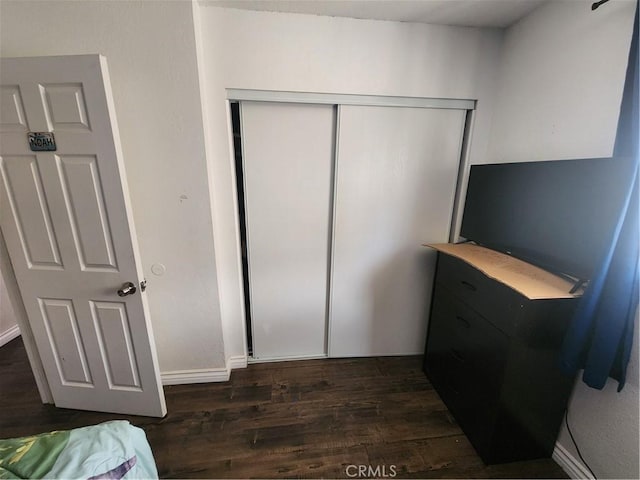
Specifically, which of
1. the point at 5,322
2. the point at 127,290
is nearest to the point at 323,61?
the point at 127,290

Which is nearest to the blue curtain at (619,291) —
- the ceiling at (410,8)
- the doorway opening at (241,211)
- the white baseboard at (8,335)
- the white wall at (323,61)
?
the ceiling at (410,8)

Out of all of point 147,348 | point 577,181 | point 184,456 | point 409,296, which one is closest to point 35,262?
point 147,348

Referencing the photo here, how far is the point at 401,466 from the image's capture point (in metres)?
1.30

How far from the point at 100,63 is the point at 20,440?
56.3 inches

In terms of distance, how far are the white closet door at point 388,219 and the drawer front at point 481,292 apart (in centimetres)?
32

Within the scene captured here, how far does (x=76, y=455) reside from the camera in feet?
2.38

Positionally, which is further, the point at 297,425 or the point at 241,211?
the point at 241,211

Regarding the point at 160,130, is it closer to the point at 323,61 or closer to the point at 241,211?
the point at 241,211

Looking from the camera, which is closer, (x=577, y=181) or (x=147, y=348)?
(x=577, y=181)

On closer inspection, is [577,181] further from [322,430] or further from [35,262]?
[35,262]

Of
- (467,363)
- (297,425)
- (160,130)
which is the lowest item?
(297,425)

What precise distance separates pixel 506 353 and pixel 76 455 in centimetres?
162

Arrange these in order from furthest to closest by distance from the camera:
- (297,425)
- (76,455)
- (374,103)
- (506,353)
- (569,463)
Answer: (374,103) < (297,425) < (569,463) < (506,353) < (76,455)

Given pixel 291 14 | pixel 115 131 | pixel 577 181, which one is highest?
pixel 291 14
